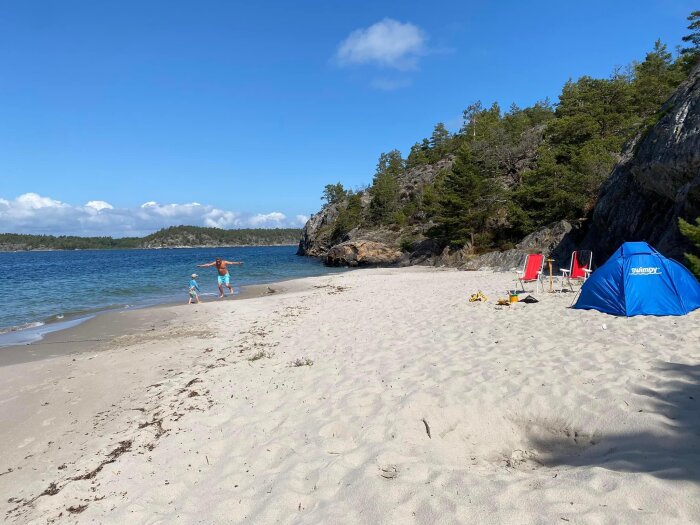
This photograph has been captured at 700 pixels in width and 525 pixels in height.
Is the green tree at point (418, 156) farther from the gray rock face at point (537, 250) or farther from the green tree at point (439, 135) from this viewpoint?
the gray rock face at point (537, 250)

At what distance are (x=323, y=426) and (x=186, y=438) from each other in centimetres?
172

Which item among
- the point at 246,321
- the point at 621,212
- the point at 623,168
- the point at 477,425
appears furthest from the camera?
the point at 623,168

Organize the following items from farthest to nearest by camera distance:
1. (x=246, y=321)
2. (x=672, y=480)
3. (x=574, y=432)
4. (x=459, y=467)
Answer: (x=246, y=321)
(x=574, y=432)
(x=459, y=467)
(x=672, y=480)

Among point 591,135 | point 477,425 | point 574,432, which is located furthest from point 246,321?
point 591,135

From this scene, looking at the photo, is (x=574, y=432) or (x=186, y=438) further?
(x=186, y=438)

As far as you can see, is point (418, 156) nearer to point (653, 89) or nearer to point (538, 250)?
point (653, 89)

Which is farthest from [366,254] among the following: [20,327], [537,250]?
[20,327]

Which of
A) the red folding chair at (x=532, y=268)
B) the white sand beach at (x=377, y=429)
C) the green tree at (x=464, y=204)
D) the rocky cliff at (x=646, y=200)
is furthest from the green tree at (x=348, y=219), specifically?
the white sand beach at (x=377, y=429)

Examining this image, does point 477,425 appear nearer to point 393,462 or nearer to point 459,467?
point 459,467

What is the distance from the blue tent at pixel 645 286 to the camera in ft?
26.9

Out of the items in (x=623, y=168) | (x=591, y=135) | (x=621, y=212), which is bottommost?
(x=621, y=212)

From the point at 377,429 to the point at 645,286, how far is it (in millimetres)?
7415

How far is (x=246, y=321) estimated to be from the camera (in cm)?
1205

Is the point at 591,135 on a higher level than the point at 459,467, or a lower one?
higher
